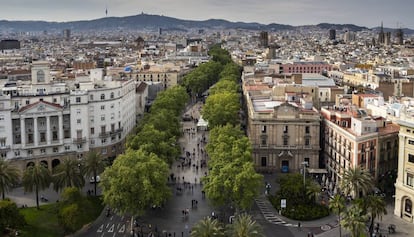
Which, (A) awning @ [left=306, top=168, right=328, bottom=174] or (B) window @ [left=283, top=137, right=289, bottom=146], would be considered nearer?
(A) awning @ [left=306, top=168, right=328, bottom=174]

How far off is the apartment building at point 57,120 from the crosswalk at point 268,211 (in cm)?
3196

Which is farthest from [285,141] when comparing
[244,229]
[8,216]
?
[8,216]

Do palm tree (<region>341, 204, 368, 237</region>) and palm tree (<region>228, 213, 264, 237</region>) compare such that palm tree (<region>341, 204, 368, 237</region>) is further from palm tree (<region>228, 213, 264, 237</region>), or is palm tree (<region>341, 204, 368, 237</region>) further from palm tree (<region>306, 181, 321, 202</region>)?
palm tree (<region>306, 181, 321, 202</region>)

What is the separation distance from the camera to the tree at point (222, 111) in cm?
10906

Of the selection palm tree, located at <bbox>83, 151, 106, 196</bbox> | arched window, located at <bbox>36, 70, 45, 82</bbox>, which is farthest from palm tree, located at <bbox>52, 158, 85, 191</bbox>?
arched window, located at <bbox>36, 70, 45, 82</bbox>

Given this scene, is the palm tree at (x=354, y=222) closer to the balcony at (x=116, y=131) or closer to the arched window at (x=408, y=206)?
the arched window at (x=408, y=206)

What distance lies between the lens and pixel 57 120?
86.8 metres

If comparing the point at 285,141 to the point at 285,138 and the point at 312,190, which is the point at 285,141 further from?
the point at 312,190

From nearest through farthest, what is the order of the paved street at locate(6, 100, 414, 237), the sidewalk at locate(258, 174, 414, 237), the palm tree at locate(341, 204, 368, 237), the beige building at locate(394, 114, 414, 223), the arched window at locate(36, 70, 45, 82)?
the palm tree at locate(341, 204, 368, 237), the sidewalk at locate(258, 174, 414, 237), the paved street at locate(6, 100, 414, 237), the beige building at locate(394, 114, 414, 223), the arched window at locate(36, 70, 45, 82)

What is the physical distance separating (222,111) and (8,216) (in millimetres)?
57472

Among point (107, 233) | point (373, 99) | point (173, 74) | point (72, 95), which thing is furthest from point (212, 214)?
point (173, 74)

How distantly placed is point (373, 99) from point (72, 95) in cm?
5111

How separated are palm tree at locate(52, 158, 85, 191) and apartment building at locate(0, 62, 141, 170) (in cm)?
1428

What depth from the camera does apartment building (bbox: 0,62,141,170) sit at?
83.7 metres
